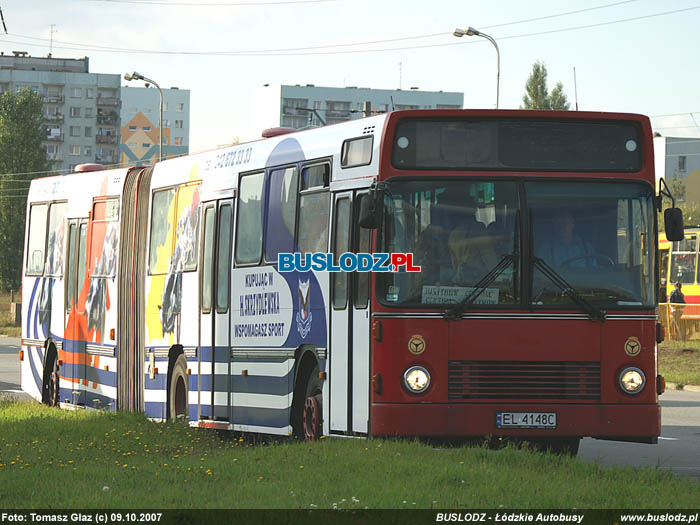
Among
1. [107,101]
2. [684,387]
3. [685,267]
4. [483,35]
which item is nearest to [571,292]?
[684,387]

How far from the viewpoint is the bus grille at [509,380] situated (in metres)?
12.0

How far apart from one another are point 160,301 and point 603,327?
8246 mm

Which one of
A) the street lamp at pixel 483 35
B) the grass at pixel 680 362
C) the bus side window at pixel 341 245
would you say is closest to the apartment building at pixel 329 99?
the street lamp at pixel 483 35

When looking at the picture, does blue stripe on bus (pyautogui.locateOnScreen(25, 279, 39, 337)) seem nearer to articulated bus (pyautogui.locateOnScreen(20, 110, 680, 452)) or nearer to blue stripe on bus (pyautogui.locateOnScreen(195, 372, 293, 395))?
blue stripe on bus (pyautogui.locateOnScreen(195, 372, 293, 395))

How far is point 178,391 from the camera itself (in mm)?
18172

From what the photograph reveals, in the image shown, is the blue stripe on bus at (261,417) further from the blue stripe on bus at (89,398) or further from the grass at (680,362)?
the grass at (680,362)

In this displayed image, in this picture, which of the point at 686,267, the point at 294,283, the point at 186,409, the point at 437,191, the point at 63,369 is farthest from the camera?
the point at 686,267

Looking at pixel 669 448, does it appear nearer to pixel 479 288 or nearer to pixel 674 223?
pixel 674 223

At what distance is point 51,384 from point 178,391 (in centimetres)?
560


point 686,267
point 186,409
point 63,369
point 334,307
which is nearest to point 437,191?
Result: point 334,307

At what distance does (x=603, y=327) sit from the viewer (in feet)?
39.7

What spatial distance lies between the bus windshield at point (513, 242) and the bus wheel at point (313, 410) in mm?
2166
